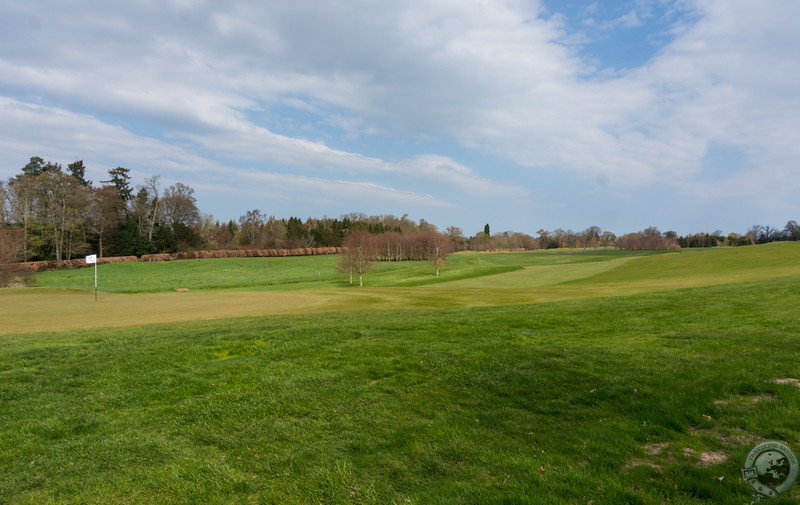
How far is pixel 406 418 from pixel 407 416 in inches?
2.9

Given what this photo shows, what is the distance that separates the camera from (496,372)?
26.4ft

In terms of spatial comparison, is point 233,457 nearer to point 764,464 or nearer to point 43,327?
point 764,464

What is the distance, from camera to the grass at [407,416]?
184 inches

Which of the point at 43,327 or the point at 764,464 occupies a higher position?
the point at 764,464

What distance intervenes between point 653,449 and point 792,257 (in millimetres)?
50418

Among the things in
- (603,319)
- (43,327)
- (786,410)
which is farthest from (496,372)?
(43,327)

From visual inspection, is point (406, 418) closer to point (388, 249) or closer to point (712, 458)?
point (712, 458)

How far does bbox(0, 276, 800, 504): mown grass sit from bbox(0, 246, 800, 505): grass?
0.11 feet

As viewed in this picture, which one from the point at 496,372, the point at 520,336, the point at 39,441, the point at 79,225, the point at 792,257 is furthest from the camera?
the point at 79,225

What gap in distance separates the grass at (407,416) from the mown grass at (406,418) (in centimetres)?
3

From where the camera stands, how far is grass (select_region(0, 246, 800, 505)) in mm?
4664

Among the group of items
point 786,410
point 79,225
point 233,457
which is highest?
point 79,225

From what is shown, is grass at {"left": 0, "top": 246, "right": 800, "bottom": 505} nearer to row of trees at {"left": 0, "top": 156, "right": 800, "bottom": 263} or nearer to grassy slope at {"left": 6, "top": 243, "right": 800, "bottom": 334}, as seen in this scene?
grassy slope at {"left": 6, "top": 243, "right": 800, "bottom": 334}

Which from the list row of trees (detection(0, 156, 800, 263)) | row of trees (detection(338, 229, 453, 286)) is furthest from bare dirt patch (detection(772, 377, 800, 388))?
row of trees (detection(0, 156, 800, 263))
